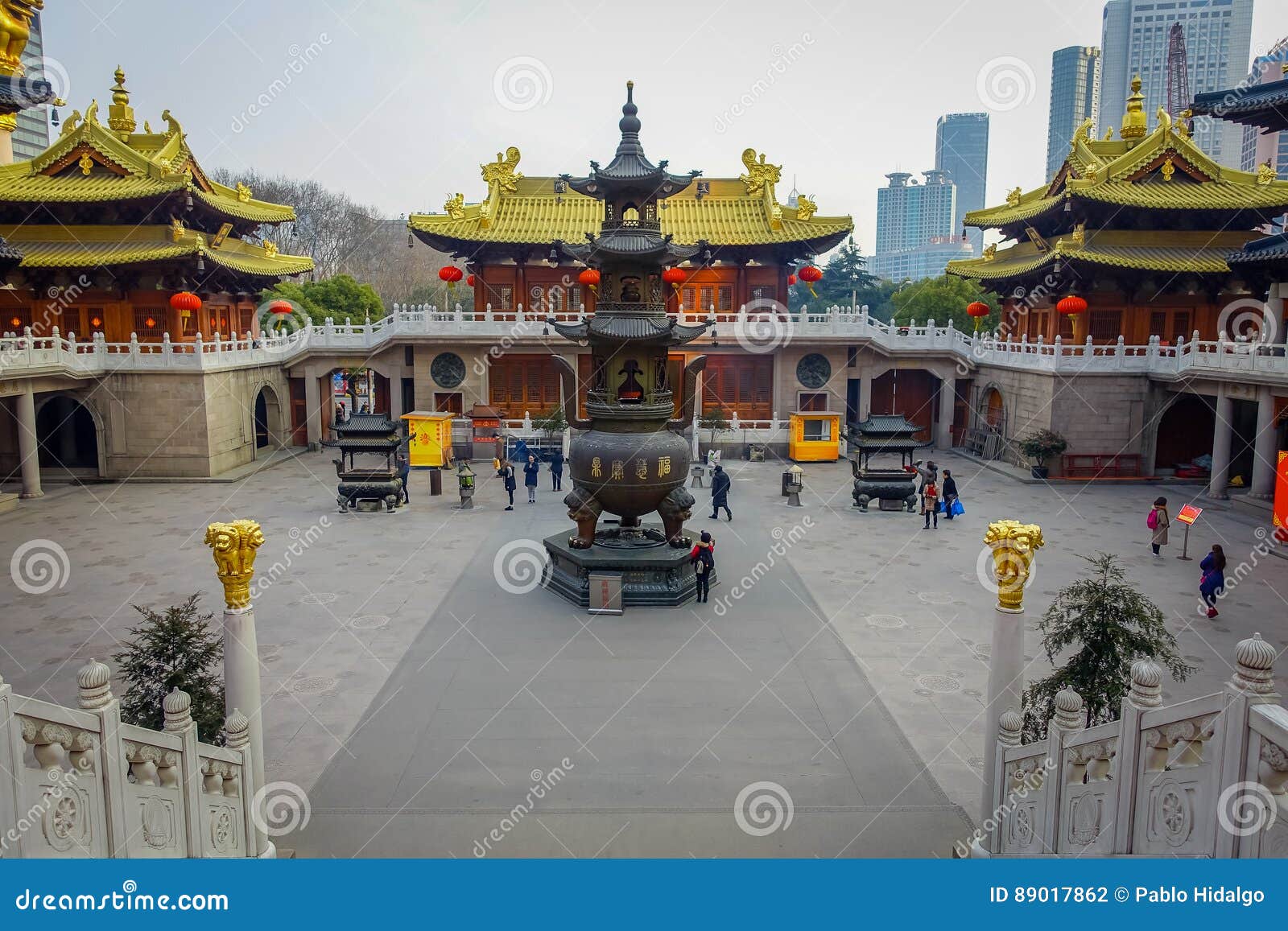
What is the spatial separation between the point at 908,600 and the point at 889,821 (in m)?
7.73

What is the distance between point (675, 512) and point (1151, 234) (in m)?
22.6

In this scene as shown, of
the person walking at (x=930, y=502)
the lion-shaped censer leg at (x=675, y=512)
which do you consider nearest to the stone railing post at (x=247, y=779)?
the lion-shaped censer leg at (x=675, y=512)

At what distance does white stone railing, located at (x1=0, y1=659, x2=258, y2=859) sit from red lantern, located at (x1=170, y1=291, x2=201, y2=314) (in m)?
25.1

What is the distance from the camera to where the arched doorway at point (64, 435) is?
29.4 metres

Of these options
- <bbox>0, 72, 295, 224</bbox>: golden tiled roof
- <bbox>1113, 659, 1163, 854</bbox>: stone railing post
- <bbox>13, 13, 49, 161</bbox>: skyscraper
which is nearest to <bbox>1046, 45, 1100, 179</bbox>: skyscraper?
<bbox>13, 13, 49, 161</bbox>: skyscraper

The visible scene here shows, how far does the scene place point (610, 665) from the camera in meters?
13.4

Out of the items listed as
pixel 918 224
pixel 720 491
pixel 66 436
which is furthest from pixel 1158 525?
pixel 918 224

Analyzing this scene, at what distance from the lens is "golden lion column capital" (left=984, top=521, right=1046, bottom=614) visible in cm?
831

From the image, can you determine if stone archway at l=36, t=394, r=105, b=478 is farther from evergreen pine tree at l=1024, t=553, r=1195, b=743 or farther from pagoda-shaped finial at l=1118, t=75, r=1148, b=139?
pagoda-shaped finial at l=1118, t=75, r=1148, b=139

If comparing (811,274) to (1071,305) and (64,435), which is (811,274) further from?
(64,435)

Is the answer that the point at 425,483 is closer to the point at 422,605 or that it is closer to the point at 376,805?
the point at 422,605

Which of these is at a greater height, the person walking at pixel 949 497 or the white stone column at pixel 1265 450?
the white stone column at pixel 1265 450

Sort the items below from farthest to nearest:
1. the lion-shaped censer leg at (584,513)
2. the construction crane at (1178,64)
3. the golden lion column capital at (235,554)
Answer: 1. the construction crane at (1178,64)
2. the lion-shaped censer leg at (584,513)
3. the golden lion column capital at (235,554)

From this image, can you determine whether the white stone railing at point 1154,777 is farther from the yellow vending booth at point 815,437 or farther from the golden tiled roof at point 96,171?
the golden tiled roof at point 96,171
